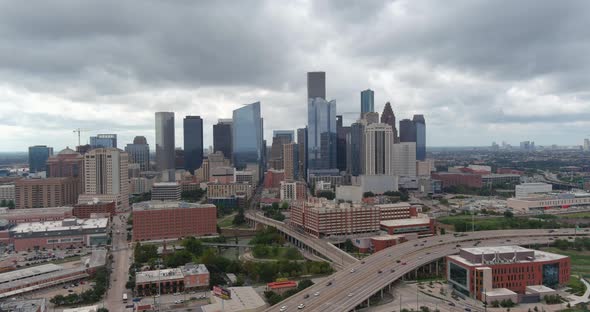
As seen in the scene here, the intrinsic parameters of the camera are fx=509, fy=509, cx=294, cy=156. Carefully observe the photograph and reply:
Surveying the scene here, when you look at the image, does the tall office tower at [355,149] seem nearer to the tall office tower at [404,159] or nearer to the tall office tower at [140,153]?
the tall office tower at [404,159]

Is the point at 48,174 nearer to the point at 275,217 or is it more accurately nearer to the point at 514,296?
the point at 275,217

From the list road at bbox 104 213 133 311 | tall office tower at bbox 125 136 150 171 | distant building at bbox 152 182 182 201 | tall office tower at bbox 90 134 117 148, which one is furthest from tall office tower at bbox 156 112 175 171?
road at bbox 104 213 133 311

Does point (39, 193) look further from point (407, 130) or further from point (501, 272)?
point (407, 130)

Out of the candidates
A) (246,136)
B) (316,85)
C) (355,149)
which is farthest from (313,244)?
(246,136)

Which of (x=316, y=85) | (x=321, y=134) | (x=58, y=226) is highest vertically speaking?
(x=316, y=85)

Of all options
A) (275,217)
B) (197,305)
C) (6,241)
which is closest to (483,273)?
(197,305)
